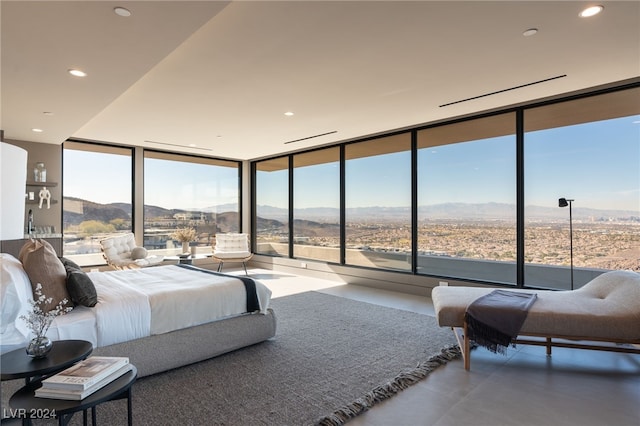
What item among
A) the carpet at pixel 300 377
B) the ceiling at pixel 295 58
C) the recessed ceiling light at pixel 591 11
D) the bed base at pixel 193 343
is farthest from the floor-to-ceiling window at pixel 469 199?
the bed base at pixel 193 343

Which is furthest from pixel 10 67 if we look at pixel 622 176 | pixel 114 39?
pixel 622 176

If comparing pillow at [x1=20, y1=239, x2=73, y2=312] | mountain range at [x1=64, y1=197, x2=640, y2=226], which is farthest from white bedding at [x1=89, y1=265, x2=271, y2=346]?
mountain range at [x1=64, y1=197, x2=640, y2=226]

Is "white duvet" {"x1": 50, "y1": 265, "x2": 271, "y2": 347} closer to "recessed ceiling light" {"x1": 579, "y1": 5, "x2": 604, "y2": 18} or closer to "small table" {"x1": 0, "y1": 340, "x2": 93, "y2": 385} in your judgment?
"small table" {"x1": 0, "y1": 340, "x2": 93, "y2": 385}

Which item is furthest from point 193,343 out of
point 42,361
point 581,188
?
point 581,188

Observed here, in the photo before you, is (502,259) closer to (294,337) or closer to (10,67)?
(294,337)

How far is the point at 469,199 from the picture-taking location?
529 cm

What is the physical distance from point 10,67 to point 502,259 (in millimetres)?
5778

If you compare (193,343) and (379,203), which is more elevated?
(379,203)

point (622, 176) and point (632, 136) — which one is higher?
point (632, 136)

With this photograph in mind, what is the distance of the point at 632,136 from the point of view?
157 inches

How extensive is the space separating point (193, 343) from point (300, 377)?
0.95 m

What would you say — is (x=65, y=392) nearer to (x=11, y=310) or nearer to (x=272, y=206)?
(x=11, y=310)

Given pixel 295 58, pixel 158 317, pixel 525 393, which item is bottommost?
pixel 525 393

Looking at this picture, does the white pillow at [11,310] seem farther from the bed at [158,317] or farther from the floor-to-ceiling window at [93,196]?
the floor-to-ceiling window at [93,196]
